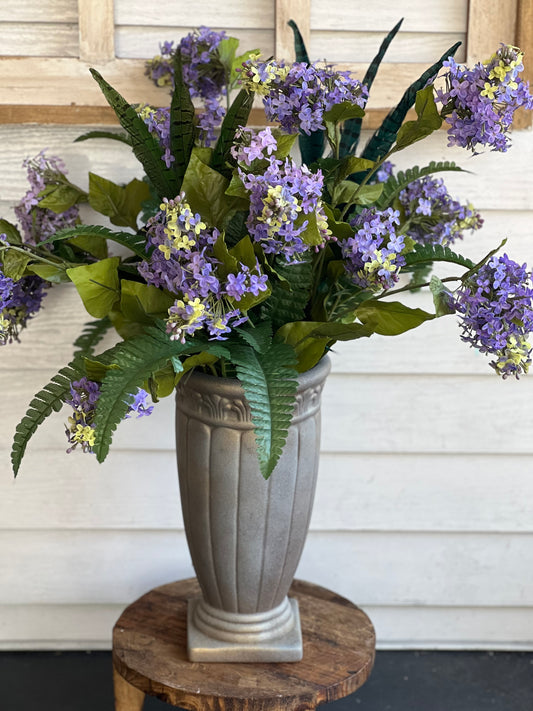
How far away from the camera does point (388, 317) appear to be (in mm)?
1058

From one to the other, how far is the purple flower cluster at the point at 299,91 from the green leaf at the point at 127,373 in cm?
29

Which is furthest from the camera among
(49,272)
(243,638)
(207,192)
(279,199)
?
(243,638)

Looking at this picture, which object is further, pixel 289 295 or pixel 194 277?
pixel 289 295

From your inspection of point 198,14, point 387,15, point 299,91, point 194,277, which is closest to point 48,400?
point 194,277

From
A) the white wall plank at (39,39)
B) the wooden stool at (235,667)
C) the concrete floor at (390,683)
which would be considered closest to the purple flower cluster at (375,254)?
the wooden stool at (235,667)

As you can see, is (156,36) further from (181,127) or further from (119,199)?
(181,127)

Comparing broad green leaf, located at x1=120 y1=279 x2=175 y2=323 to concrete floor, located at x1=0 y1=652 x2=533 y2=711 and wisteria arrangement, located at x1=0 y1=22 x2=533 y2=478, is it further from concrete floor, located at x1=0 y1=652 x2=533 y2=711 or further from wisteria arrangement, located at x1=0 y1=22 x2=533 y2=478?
concrete floor, located at x1=0 y1=652 x2=533 y2=711

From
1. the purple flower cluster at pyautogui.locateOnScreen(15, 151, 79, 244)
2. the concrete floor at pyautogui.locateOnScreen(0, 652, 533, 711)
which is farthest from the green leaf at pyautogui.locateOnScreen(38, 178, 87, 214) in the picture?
the concrete floor at pyautogui.locateOnScreen(0, 652, 533, 711)

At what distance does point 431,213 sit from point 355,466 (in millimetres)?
541

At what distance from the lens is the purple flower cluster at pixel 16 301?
1.12m

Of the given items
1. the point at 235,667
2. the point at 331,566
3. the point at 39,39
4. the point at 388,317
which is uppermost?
the point at 39,39

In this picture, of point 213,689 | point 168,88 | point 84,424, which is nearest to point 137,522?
point 213,689

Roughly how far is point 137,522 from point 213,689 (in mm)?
507

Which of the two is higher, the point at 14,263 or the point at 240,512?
the point at 14,263
